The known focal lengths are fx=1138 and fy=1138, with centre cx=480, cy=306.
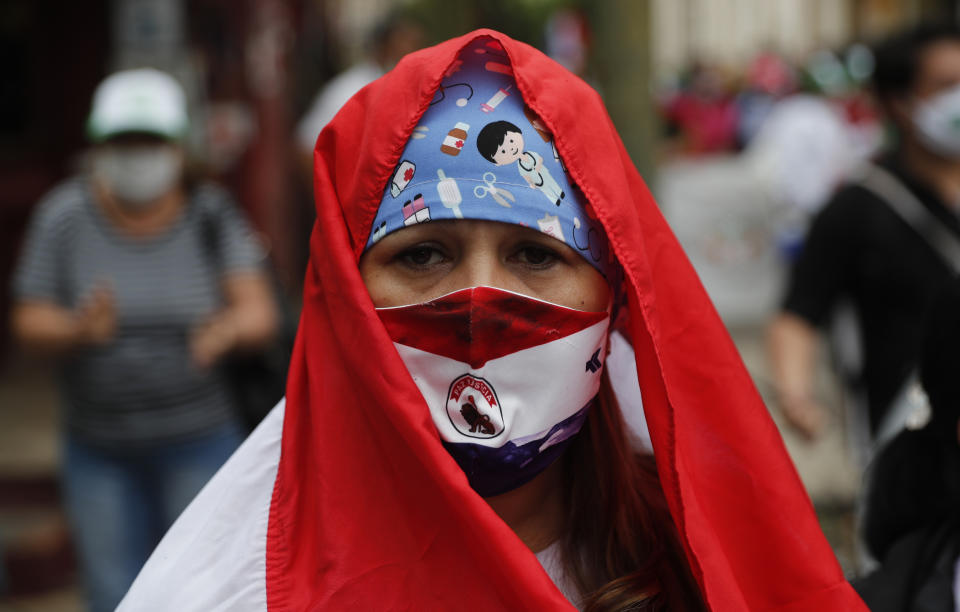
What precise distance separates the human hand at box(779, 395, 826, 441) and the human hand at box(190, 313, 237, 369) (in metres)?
1.85

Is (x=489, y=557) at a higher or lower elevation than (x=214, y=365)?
lower

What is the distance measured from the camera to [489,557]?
1.59m

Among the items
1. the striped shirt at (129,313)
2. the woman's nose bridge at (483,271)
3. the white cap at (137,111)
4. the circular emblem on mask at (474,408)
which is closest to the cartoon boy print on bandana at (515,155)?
the woman's nose bridge at (483,271)

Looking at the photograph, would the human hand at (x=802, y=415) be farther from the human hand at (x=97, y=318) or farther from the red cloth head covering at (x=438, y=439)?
the human hand at (x=97, y=318)

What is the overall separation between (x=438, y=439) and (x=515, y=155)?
459 millimetres

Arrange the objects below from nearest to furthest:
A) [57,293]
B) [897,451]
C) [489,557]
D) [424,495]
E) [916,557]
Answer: [489,557] → [424,495] → [916,557] → [897,451] → [57,293]

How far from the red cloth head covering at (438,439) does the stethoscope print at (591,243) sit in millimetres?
44

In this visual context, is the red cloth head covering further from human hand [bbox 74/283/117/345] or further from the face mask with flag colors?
human hand [bbox 74/283/117/345]

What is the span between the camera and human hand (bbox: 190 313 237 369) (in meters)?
3.74

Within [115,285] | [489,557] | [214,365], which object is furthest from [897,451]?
[115,285]

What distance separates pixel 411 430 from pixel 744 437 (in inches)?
21.2

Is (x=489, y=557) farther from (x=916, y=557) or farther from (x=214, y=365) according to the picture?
(x=214, y=365)

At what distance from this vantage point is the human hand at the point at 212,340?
374 cm

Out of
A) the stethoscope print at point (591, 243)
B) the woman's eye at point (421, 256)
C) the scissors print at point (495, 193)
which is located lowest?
the stethoscope print at point (591, 243)
